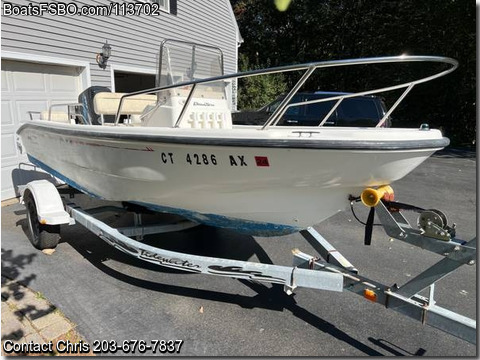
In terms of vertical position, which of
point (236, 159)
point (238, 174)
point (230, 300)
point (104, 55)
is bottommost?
point (230, 300)

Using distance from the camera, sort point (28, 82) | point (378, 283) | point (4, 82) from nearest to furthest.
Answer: point (378, 283) → point (4, 82) → point (28, 82)

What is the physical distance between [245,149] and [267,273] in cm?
91

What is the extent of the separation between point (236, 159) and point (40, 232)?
104 inches

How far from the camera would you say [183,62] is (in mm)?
3992

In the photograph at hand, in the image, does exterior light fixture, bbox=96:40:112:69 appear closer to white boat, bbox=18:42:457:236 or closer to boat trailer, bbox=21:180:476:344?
white boat, bbox=18:42:457:236

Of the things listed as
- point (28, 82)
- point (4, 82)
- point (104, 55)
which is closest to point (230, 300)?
point (4, 82)

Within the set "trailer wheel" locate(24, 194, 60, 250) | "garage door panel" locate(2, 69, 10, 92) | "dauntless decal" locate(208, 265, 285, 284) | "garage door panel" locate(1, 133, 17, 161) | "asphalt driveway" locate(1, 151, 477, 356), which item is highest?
"garage door panel" locate(2, 69, 10, 92)

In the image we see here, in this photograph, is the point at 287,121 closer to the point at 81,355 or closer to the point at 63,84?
the point at 63,84

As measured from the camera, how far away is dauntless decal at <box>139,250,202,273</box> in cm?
283

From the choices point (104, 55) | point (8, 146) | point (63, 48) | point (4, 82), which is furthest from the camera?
point (104, 55)

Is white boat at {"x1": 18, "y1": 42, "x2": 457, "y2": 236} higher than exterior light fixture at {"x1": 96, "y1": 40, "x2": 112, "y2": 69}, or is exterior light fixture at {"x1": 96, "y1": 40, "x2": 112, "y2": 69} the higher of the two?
exterior light fixture at {"x1": 96, "y1": 40, "x2": 112, "y2": 69}

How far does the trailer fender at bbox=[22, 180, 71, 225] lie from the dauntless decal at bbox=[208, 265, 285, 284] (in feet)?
6.31

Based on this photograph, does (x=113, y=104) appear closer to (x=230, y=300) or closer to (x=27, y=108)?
(x=230, y=300)

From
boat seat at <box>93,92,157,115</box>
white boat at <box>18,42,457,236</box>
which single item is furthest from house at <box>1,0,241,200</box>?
white boat at <box>18,42,457,236</box>
